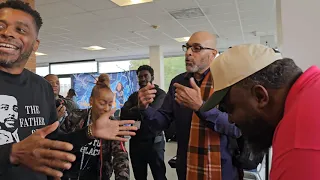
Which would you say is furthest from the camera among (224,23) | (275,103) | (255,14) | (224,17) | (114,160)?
(224,23)

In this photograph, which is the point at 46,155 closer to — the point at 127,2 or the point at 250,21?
the point at 127,2

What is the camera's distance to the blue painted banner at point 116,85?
893 centimetres

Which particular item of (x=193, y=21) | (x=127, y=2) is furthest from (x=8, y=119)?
(x=193, y=21)

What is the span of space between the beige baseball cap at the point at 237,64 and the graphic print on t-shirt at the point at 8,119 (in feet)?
2.81

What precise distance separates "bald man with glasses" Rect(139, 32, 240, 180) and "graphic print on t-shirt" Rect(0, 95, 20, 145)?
86 cm

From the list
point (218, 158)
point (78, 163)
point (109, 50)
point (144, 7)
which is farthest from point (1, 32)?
point (109, 50)

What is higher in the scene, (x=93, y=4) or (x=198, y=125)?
(x=93, y=4)

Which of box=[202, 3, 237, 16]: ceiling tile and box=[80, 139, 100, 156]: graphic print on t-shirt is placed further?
box=[202, 3, 237, 16]: ceiling tile

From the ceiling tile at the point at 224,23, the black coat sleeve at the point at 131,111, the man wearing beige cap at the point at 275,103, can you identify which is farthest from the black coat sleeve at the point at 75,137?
the ceiling tile at the point at 224,23

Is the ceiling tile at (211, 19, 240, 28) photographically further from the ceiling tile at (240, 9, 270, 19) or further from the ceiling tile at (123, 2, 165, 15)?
the ceiling tile at (123, 2, 165, 15)

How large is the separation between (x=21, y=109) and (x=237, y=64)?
37.5 inches

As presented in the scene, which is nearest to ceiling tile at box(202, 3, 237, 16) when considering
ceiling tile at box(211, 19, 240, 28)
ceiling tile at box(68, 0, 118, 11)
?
ceiling tile at box(211, 19, 240, 28)

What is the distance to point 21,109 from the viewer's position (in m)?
1.25

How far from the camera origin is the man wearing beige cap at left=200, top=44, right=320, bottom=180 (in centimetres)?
67
